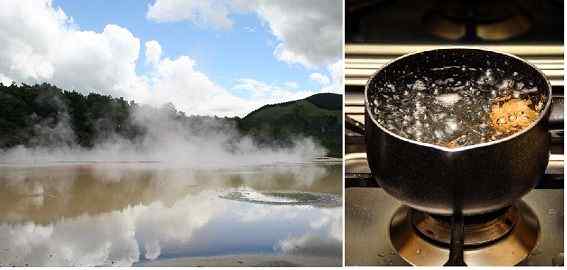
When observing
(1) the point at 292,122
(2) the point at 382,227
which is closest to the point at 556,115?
(2) the point at 382,227

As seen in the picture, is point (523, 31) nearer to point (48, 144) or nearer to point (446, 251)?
point (446, 251)

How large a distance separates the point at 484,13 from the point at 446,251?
0.68m

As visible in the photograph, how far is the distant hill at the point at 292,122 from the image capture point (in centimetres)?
196

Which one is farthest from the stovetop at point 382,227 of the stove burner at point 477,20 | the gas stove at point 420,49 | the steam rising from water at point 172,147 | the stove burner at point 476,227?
the stove burner at point 477,20

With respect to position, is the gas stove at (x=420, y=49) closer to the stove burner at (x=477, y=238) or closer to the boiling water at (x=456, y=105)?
the stove burner at (x=477, y=238)

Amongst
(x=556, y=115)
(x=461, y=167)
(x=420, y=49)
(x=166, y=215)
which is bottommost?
(x=166, y=215)

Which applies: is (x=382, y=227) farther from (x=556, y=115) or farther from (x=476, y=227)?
(x=556, y=115)

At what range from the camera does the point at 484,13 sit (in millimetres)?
1812

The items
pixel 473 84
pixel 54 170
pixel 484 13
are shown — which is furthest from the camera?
pixel 54 170

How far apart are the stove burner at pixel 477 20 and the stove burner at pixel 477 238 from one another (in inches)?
19.7

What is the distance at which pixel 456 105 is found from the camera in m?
1.52

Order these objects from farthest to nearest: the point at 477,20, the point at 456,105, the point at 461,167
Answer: the point at 477,20, the point at 456,105, the point at 461,167

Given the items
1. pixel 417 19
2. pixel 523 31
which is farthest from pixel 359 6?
pixel 523 31

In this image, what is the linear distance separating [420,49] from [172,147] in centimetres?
81
